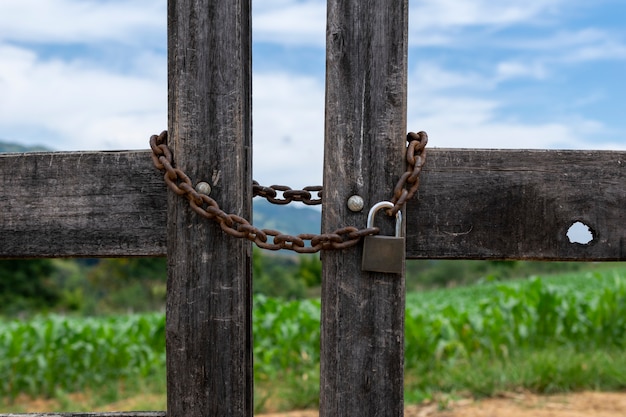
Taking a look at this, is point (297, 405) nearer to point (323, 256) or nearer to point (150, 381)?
point (150, 381)

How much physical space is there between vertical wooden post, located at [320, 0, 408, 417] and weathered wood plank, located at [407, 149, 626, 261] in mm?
158

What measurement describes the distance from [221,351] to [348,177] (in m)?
0.60

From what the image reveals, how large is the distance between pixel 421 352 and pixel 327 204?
5318mm

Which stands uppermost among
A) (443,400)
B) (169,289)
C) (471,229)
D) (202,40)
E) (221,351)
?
(202,40)

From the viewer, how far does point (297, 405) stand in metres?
5.56

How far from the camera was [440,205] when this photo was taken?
184cm

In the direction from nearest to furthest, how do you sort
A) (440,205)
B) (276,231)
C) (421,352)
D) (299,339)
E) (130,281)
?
(276,231) → (440,205) → (421,352) → (299,339) → (130,281)

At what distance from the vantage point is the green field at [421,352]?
5.63 metres

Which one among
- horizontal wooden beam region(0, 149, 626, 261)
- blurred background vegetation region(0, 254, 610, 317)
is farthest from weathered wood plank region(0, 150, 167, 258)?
blurred background vegetation region(0, 254, 610, 317)

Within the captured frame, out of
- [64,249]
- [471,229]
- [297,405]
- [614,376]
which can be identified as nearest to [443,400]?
[297,405]

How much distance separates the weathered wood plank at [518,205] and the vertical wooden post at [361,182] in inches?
6.2

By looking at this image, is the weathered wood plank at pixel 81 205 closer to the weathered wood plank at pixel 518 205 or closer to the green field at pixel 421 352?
the weathered wood plank at pixel 518 205

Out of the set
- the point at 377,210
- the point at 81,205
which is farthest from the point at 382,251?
the point at 81,205

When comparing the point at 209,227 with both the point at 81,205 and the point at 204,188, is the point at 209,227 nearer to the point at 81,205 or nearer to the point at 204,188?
the point at 204,188
